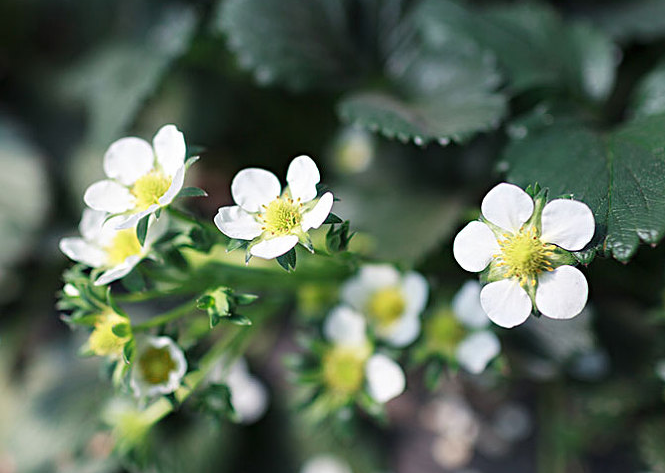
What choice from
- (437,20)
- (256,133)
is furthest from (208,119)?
(437,20)

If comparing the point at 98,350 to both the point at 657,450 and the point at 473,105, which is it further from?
the point at 657,450

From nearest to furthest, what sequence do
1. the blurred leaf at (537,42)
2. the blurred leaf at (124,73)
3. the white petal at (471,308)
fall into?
the white petal at (471,308) < the blurred leaf at (537,42) < the blurred leaf at (124,73)

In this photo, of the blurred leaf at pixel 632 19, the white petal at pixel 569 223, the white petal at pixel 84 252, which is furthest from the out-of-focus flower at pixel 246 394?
the blurred leaf at pixel 632 19

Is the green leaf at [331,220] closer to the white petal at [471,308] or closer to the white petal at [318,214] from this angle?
the white petal at [318,214]

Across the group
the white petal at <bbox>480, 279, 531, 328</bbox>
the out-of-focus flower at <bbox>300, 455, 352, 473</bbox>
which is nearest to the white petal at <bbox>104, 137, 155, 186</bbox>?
the white petal at <bbox>480, 279, 531, 328</bbox>

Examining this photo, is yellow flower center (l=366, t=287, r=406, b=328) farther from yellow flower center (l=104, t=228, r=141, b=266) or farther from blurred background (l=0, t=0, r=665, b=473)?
yellow flower center (l=104, t=228, r=141, b=266)

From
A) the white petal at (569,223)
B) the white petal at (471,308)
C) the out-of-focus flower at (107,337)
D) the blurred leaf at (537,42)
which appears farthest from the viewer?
the blurred leaf at (537,42)
